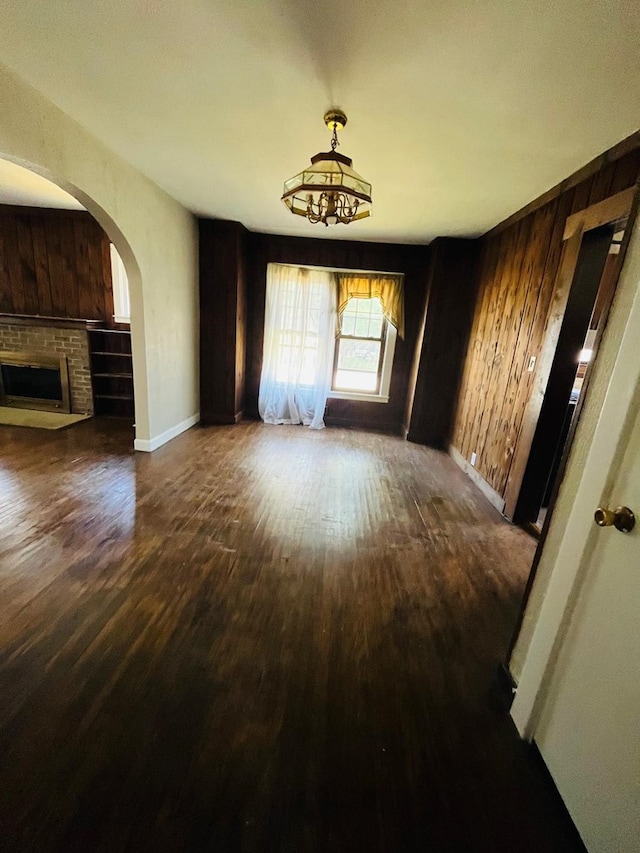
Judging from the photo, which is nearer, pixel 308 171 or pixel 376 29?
pixel 376 29

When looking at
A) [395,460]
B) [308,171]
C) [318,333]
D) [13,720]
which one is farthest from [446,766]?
[318,333]

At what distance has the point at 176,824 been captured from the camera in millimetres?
1000

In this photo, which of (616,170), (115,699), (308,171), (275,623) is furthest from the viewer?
(616,170)

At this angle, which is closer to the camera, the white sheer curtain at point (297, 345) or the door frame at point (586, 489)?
the door frame at point (586, 489)

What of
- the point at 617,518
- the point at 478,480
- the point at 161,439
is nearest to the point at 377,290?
the point at 478,480

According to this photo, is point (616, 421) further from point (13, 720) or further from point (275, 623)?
point (13, 720)

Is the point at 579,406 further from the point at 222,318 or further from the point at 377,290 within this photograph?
the point at 222,318

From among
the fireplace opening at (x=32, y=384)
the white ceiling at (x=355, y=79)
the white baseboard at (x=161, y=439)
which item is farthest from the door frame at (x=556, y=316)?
the fireplace opening at (x=32, y=384)

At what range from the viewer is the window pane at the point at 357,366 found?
5145mm

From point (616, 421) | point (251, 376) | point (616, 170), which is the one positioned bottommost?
point (251, 376)

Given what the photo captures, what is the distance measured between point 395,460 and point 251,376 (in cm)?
248

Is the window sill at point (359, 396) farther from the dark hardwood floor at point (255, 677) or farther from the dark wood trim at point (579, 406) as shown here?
the dark wood trim at point (579, 406)

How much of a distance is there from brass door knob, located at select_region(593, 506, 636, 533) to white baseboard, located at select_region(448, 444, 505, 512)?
216 centimetres

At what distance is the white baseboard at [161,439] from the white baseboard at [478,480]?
3.31 m
